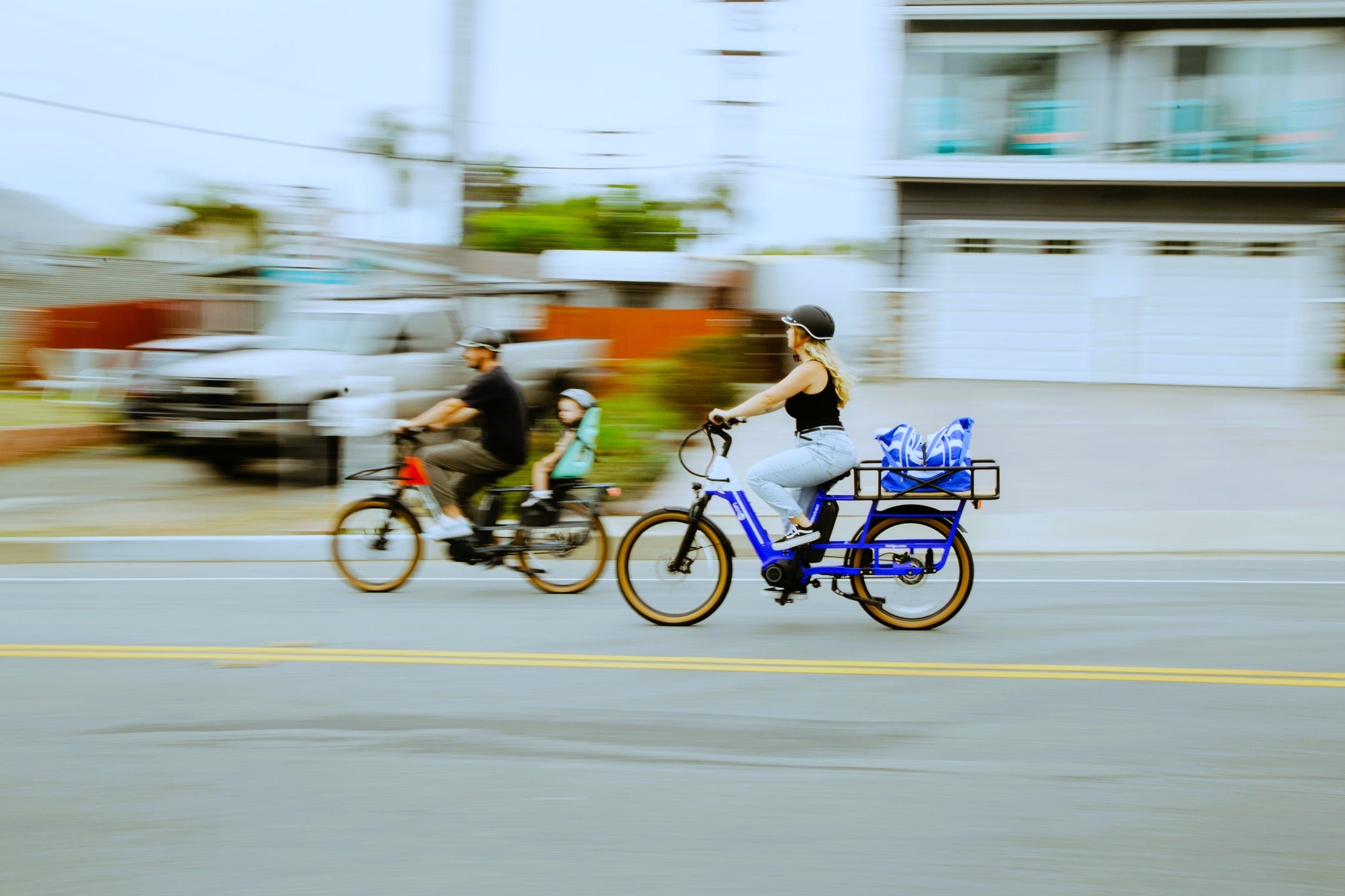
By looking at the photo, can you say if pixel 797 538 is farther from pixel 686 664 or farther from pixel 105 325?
pixel 105 325

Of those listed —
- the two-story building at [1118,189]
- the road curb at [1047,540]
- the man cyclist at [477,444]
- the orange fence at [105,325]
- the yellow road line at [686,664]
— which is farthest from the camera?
the orange fence at [105,325]

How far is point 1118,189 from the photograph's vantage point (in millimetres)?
20781

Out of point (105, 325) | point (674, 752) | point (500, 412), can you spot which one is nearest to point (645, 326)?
point (105, 325)

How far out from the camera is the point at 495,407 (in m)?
8.44

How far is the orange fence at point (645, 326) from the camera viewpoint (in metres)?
23.5

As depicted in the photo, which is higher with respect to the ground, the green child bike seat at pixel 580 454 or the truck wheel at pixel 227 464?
the green child bike seat at pixel 580 454

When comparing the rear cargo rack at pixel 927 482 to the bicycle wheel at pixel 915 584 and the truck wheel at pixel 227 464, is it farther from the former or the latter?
the truck wheel at pixel 227 464

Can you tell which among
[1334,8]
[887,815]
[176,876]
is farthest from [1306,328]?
[176,876]

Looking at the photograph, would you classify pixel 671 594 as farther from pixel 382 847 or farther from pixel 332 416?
pixel 332 416

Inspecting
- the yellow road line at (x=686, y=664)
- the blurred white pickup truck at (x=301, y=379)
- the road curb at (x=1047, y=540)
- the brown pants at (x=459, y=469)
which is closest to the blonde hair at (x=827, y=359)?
the yellow road line at (x=686, y=664)

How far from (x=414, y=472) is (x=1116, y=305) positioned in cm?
1568

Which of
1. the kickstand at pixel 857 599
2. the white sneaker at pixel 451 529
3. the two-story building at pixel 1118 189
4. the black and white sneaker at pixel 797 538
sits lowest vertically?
the kickstand at pixel 857 599

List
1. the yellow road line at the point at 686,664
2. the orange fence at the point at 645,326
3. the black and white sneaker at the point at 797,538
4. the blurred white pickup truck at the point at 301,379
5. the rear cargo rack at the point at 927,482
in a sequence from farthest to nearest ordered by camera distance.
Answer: the orange fence at the point at 645,326
the blurred white pickup truck at the point at 301,379
the black and white sneaker at the point at 797,538
the rear cargo rack at the point at 927,482
the yellow road line at the point at 686,664

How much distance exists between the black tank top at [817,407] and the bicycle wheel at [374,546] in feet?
10.3
